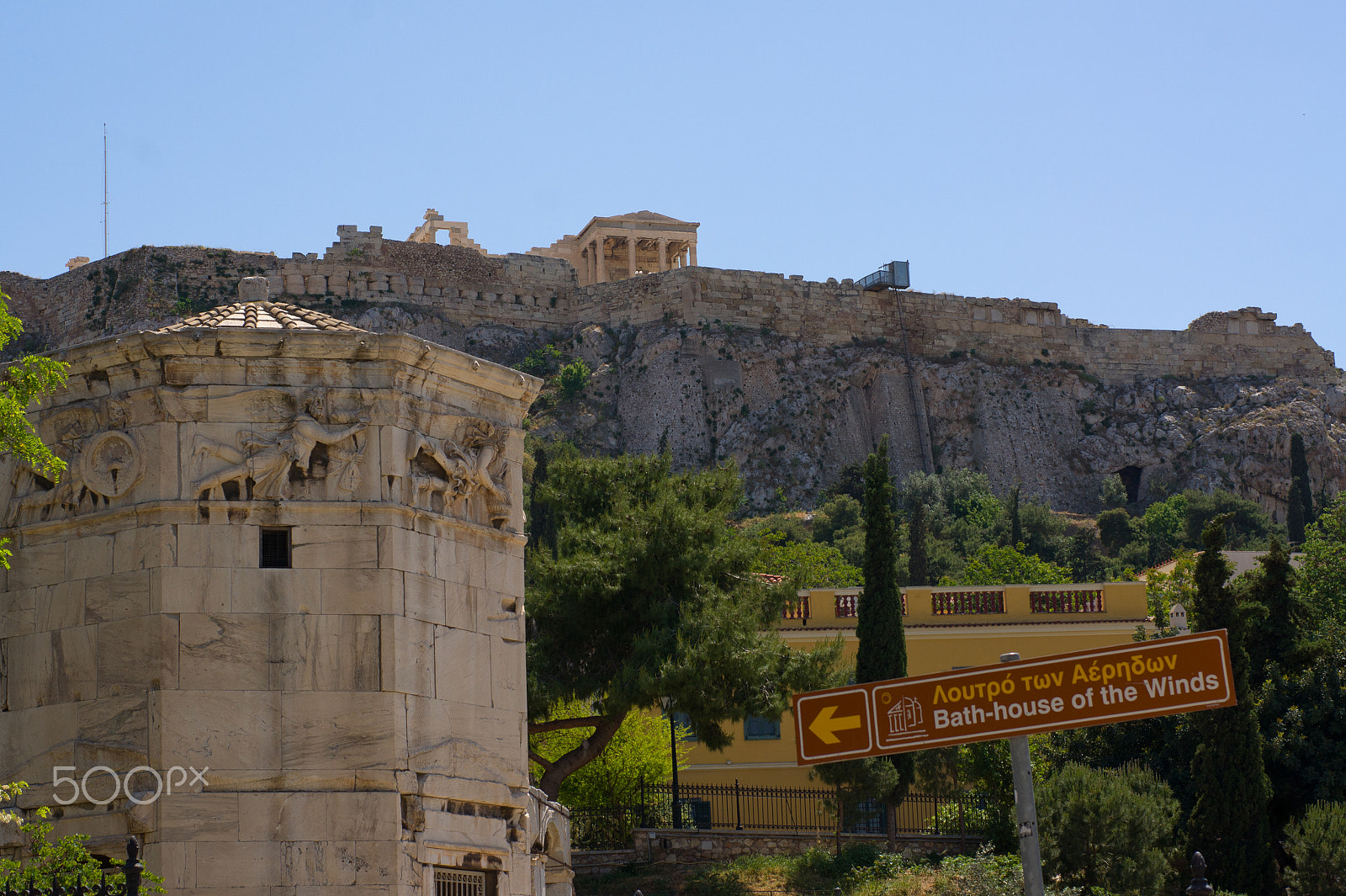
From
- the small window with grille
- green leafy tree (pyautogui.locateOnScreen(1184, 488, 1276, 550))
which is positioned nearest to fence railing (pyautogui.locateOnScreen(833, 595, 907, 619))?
the small window with grille

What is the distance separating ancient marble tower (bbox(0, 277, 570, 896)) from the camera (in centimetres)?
1174

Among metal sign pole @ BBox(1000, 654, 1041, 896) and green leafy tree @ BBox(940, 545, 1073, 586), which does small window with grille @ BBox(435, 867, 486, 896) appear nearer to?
metal sign pole @ BBox(1000, 654, 1041, 896)

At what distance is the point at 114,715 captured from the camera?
11867 mm

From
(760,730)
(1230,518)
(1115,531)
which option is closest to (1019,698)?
(760,730)

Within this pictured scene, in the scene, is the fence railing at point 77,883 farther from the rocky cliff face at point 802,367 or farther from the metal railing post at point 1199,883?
the rocky cliff face at point 802,367

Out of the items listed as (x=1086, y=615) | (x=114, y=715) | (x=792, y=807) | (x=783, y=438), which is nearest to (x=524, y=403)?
(x=114, y=715)

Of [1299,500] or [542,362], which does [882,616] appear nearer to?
[1299,500]

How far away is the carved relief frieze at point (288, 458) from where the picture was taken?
39.7 feet

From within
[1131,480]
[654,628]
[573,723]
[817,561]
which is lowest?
[573,723]

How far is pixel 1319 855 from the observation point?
20.0m

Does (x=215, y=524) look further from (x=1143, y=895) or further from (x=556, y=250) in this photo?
(x=556, y=250)

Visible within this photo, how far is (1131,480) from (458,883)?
191ft

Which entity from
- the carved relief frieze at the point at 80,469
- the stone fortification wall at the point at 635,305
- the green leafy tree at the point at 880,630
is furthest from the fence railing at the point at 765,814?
the stone fortification wall at the point at 635,305

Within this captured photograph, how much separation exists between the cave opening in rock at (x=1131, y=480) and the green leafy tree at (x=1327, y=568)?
23.3m
